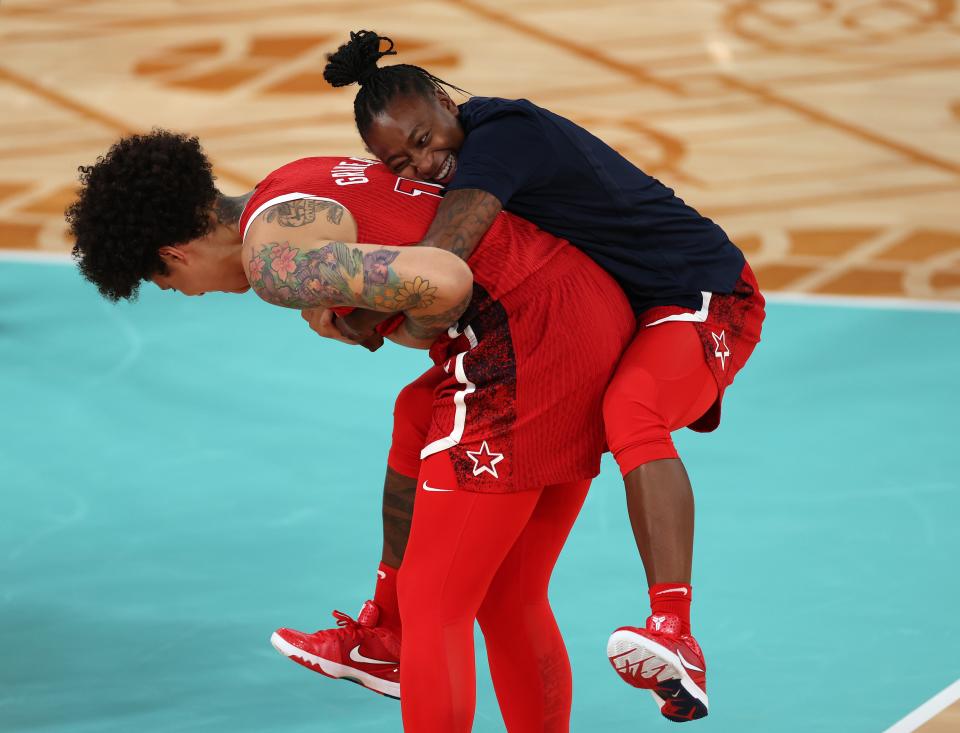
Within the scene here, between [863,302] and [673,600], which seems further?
[863,302]

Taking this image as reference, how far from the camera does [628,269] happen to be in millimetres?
3955

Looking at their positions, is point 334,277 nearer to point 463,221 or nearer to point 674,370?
point 463,221

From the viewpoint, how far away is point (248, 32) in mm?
12453

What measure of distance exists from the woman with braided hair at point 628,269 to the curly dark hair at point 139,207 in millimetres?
429

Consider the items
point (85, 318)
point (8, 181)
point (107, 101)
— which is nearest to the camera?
point (85, 318)

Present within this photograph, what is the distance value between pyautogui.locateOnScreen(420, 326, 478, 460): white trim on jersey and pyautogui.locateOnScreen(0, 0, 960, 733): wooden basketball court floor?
1.36 meters

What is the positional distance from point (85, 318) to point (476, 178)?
4726mm

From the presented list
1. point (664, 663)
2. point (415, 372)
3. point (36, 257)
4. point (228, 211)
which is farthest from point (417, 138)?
point (36, 257)

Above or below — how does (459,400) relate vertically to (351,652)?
above

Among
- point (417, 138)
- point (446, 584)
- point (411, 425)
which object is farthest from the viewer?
point (411, 425)

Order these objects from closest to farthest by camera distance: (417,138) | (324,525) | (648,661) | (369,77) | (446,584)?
(648,661) < (446,584) < (417,138) < (369,77) < (324,525)

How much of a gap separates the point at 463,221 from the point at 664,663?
104 centimetres

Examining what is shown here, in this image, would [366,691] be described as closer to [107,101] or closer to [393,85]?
[393,85]

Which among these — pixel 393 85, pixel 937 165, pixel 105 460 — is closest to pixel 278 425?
pixel 105 460
